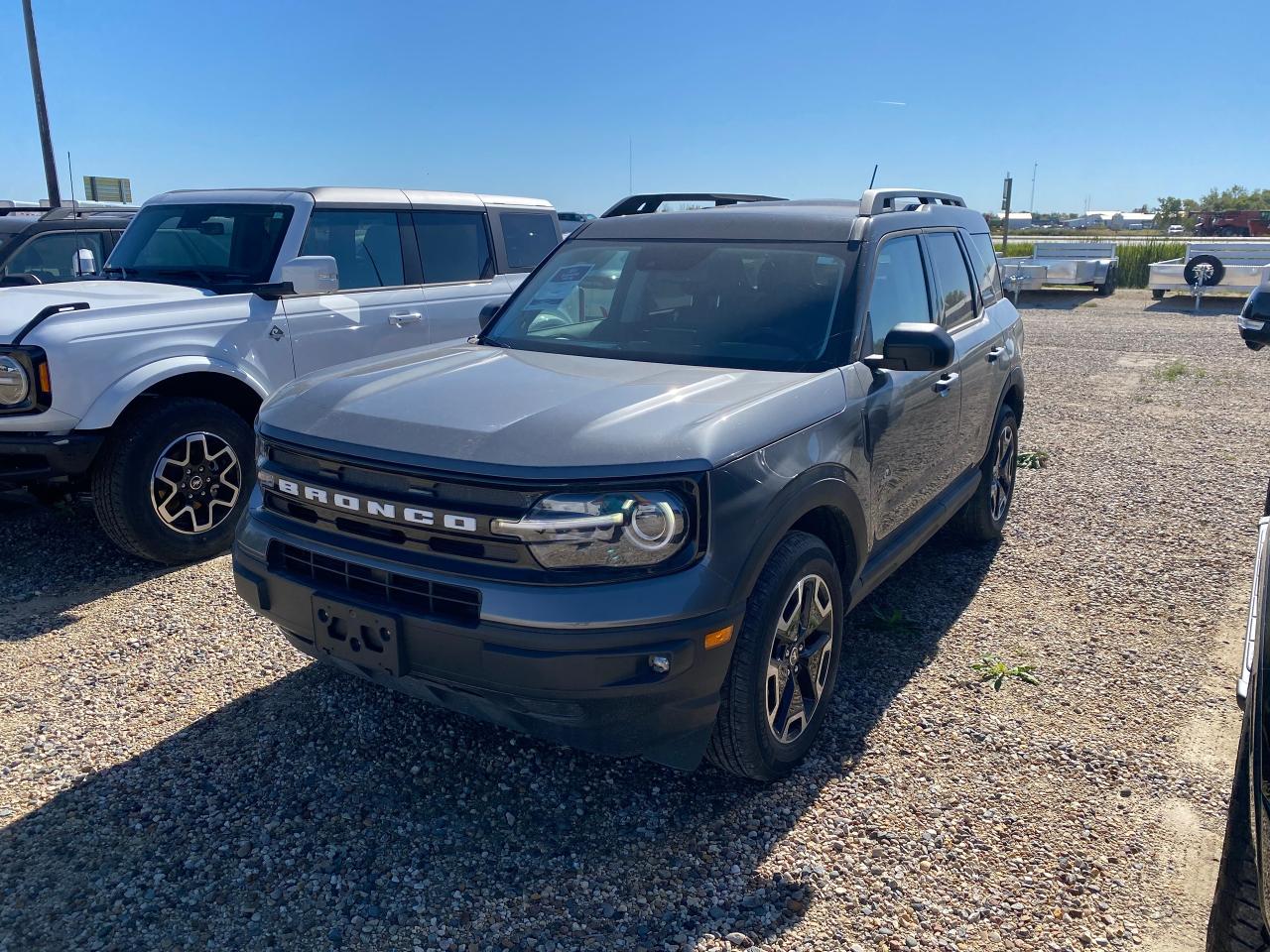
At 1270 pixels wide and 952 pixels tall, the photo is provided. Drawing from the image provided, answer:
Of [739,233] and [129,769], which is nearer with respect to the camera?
[129,769]

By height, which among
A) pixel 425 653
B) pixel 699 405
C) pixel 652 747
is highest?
pixel 699 405

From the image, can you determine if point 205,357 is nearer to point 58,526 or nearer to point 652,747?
point 58,526

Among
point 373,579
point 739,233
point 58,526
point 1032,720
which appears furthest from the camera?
point 58,526

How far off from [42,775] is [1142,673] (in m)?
4.21

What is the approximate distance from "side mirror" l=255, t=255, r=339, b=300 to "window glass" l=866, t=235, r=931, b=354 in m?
3.17

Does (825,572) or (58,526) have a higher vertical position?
(825,572)

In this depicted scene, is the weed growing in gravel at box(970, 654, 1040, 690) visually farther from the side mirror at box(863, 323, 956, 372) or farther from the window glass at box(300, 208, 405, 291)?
the window glass at box(300, 208, 405, 291)

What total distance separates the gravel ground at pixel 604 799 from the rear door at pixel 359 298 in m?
1.54

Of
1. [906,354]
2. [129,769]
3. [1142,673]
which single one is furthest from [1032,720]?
[129,769]

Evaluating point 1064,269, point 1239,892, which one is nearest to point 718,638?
point 1239,892

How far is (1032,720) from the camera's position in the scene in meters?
3.75

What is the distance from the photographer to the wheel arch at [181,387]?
4.82 meters

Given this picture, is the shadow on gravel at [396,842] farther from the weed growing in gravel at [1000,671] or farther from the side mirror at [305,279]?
the side mirror at [305,279]

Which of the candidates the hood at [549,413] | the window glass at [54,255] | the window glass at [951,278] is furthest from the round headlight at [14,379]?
the window glass at [951,278]
